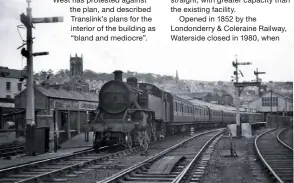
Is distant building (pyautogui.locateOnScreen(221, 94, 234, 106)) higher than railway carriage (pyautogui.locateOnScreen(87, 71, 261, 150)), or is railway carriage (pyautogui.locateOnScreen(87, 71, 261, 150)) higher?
distant building (pyautogui.locateOnScreen(221, 94, 234, 106))

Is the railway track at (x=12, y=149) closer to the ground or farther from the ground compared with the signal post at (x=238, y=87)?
closer to the ground

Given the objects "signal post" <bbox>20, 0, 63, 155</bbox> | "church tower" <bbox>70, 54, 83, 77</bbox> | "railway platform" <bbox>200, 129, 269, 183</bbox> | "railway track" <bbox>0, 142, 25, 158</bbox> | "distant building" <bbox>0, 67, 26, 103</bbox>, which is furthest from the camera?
"church tower" <bbox>70, 54, 83, 77</bbox>

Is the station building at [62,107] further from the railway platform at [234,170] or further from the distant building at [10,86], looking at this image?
the railway platform at [234,170]

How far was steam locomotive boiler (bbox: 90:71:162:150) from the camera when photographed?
12672mm

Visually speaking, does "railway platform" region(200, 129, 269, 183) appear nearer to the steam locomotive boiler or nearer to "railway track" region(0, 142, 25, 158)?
the steam locomotive boiler

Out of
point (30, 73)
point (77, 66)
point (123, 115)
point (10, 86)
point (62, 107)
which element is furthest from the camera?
point (77, 66)

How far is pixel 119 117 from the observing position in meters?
13.5

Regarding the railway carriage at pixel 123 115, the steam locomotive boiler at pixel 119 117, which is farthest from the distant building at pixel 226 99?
the steam locomotive boiler at pixel 119 117

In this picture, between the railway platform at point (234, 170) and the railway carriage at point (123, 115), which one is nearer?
the railway platform at point (234, 170)

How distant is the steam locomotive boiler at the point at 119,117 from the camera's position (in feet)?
41.6

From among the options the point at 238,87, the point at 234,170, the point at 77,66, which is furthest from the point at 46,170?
the point at 77,66

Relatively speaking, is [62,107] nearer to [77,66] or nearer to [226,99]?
[77,66]

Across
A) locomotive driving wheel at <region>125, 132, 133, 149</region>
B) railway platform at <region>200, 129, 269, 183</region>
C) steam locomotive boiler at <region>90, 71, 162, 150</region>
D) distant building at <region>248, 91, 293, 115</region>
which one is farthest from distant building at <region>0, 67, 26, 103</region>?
distant building at <region>248, 91, 293, 115</region>

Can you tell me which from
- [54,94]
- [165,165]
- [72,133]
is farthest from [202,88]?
[165,165]
